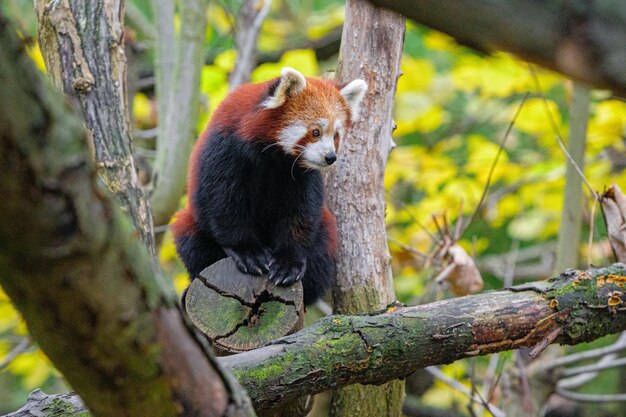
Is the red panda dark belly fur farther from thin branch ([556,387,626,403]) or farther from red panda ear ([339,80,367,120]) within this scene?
thin branch ([556,387,626,403])

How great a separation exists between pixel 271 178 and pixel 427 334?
116 cm

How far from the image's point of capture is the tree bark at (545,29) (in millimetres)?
622

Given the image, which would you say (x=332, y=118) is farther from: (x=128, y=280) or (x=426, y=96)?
(x=426, y=96)

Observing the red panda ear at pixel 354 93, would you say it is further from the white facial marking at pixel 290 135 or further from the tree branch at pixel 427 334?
the tree branch at pixel 427 334

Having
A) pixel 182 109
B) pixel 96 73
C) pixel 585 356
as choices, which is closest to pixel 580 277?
pixel 585 356

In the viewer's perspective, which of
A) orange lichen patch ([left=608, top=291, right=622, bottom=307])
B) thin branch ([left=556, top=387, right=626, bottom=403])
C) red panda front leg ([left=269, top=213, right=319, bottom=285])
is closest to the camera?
orange lichen patch ([left=608, top=291, right=622, bottom=307])

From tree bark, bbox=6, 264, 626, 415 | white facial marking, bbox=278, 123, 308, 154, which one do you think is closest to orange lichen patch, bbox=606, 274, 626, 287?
tree bark, bbox=6, 264, 626, 415

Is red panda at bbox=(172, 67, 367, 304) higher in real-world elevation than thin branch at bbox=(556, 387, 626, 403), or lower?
higher

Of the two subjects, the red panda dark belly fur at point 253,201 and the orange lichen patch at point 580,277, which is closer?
the orange lichen patch at point 580,277

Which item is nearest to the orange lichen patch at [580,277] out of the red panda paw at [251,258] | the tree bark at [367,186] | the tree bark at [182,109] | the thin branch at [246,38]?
the tree bark at [367,186]

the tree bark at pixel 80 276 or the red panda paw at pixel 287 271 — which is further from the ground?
the tree bark at pixel 80 276

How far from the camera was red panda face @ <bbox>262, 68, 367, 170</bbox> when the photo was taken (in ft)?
10.7

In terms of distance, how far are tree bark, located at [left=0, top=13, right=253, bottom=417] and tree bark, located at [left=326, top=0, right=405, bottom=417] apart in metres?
2.07

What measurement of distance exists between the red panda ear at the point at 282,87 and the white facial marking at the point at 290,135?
125 mm
